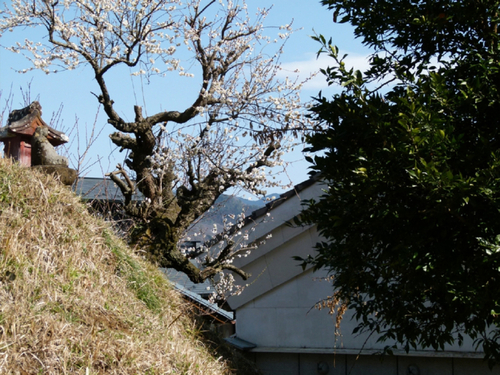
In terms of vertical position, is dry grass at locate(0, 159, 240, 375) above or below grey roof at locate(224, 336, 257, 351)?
above

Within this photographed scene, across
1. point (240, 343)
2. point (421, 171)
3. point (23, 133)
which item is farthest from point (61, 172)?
point (421, 171)

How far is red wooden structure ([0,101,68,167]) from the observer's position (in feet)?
26.3

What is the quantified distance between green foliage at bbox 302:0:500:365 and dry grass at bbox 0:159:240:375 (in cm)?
199

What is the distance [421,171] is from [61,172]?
5.00 m

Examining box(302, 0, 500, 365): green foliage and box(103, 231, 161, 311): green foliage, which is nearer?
box(302, 0, 500, 365): green foliage

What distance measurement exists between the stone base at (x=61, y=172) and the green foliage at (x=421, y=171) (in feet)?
12.3

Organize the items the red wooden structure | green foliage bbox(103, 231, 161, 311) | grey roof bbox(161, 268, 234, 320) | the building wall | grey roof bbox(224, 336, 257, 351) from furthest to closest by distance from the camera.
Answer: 1. grey roof bbox(224, 336, 257, 351)
2. grey roof bbox(161, 268, 234, 320)
3. the red wooden structure
4. the building wall
5. green foliage bbox(103, 231, 161, 311)

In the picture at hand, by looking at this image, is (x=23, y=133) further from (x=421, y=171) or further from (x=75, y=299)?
(x=421, y=171)

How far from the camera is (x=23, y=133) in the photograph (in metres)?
8.09

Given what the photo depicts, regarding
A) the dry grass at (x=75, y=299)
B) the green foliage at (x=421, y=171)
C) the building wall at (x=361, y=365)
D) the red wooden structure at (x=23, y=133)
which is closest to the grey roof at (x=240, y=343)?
the building wall at (x=361, y=365)

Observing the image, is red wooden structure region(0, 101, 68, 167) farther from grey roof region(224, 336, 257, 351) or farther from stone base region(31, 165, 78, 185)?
grey roof region(224, 336, 257, 351)

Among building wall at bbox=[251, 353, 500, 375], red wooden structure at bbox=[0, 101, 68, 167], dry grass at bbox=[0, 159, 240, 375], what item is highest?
red wooden structure at bbox=[0, 101, 68, 167]

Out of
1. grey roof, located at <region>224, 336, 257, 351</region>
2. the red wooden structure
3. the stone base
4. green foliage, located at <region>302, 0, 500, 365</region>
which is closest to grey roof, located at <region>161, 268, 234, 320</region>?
grey roof, located at <region>224, 336, 257, 351</region>

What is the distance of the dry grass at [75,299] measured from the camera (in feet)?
13.0
